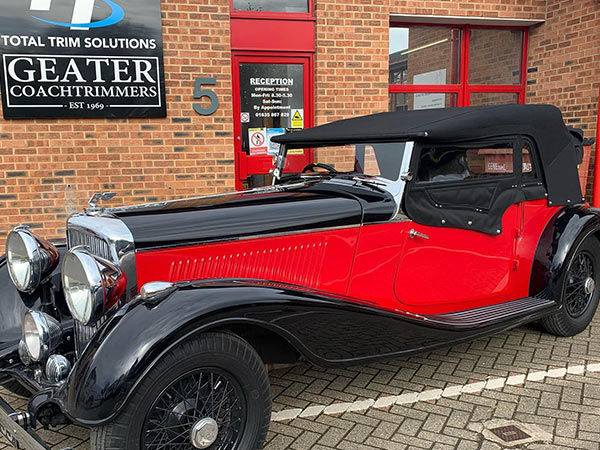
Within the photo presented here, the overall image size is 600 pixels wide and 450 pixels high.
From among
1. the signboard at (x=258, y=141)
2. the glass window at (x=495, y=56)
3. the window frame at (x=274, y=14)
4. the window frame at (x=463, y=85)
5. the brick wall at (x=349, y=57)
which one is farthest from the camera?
the glass window at (x=495, y=56)

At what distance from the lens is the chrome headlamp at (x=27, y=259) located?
112 inches

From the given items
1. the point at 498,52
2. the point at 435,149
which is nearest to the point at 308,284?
the point at 435,149

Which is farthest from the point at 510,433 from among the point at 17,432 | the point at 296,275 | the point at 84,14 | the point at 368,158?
the point at 84,14

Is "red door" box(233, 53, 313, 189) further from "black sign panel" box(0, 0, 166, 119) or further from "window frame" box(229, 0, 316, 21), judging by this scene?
"black sign panel" box(0, 0, 166, 119)

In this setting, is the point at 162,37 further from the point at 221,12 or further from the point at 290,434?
the point at 290,434

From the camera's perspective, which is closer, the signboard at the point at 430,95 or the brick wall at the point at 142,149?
the brick wall at the point at 142,149

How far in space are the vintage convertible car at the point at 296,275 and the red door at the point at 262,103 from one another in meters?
2.31

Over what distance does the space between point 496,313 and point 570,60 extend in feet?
16.5

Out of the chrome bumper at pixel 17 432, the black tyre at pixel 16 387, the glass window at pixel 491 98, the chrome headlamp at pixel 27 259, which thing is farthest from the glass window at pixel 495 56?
the chrome bumper at pixel 17 432

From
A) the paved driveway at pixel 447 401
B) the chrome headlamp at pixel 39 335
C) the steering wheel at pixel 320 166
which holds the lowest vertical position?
the paved driveway at pixel 447 401

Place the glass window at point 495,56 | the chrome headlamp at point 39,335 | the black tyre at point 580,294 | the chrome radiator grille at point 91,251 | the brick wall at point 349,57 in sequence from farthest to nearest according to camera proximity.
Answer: the glass window at point 495,56, the brick wall at point 349,57, the black tyre at point 580,294, the chrome radiator grille at point 91,251, the chrome headlamp at point 39,335

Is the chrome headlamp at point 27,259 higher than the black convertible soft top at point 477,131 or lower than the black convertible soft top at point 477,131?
lower

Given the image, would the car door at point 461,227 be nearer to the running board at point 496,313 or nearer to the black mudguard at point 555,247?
the running board at point 496,313

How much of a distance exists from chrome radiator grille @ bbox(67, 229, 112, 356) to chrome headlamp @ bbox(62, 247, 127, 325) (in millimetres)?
166
